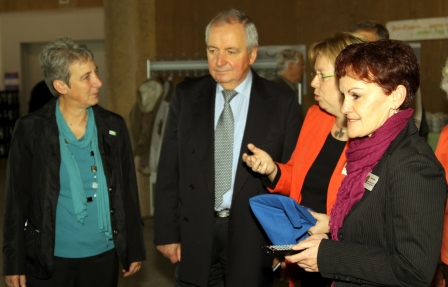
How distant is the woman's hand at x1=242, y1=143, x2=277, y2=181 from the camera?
2646mm

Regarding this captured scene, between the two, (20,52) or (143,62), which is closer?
(143,62)

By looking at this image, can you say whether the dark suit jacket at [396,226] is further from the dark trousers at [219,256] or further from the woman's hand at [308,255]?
the dark trousers at [219,256]

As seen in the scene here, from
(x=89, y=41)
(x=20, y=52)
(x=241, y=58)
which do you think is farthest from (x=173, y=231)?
(x=20, y=52)

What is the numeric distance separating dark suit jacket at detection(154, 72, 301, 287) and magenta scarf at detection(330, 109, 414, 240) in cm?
94

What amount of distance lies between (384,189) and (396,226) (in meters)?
0.13

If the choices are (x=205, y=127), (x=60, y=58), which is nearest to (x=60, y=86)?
(x=60, y=58)

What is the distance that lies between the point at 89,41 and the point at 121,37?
20.0 feet

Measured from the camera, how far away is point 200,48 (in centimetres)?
843

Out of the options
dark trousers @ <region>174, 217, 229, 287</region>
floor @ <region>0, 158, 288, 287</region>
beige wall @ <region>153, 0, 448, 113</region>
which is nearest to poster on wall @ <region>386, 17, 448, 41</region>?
beige wall @ <region>153, 0, 448, 113</region>

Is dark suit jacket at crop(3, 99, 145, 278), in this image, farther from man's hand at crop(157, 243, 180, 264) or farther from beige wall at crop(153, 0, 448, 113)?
beige wall at crop(153, 0, 448, 113)

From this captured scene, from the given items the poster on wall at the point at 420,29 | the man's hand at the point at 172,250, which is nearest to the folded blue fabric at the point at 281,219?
the man's hand at the point at 172,250

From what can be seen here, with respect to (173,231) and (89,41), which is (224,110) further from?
(89,41)

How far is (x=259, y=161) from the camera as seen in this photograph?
2666 millimetres

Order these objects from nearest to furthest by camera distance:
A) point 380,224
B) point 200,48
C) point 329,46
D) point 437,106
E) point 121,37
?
1. point 380,224
2. point 329,46
3. point 437,106
4. point 121,37
5. point 200,48
